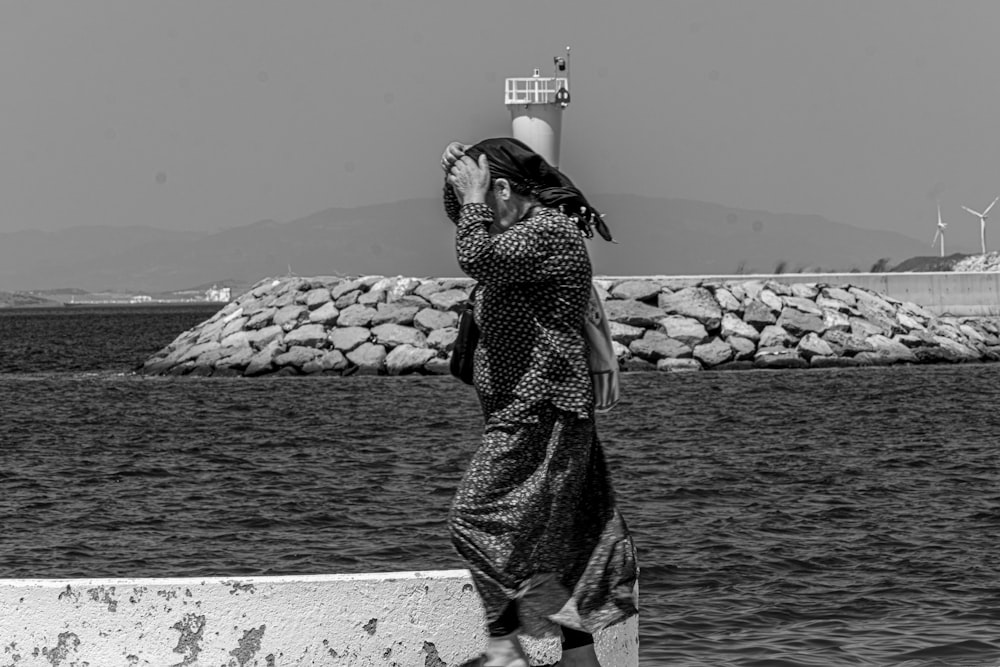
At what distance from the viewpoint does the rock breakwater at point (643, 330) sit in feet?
102

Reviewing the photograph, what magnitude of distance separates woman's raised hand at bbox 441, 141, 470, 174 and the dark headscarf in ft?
0.07

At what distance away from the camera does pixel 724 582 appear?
28.1 feet

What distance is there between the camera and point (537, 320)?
3.76 m

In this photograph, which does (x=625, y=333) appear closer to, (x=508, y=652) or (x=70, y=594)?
(x=70, y=594)

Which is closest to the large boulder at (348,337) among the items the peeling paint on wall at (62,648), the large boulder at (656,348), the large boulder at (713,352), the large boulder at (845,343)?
the large boulder at (656,348)

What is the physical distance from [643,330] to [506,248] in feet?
91.9

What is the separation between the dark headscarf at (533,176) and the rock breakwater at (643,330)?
86.1 ft

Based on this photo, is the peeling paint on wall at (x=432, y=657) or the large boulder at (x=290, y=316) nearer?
the peeling paint on wall at (x=432, y=657)

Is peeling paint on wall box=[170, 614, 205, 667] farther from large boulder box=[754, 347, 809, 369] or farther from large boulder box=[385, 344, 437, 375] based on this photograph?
large boulder box=[754, 347, 809, 369]

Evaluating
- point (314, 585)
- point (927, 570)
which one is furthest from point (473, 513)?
point (927, 570)

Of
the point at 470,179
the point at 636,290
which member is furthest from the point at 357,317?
the point at 470,179

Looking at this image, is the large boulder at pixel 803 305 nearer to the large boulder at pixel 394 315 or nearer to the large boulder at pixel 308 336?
the large boulder at pixel 394 315

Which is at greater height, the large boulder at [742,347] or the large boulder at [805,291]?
the large boulder at [805,291]

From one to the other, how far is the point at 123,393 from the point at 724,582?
2212cm
